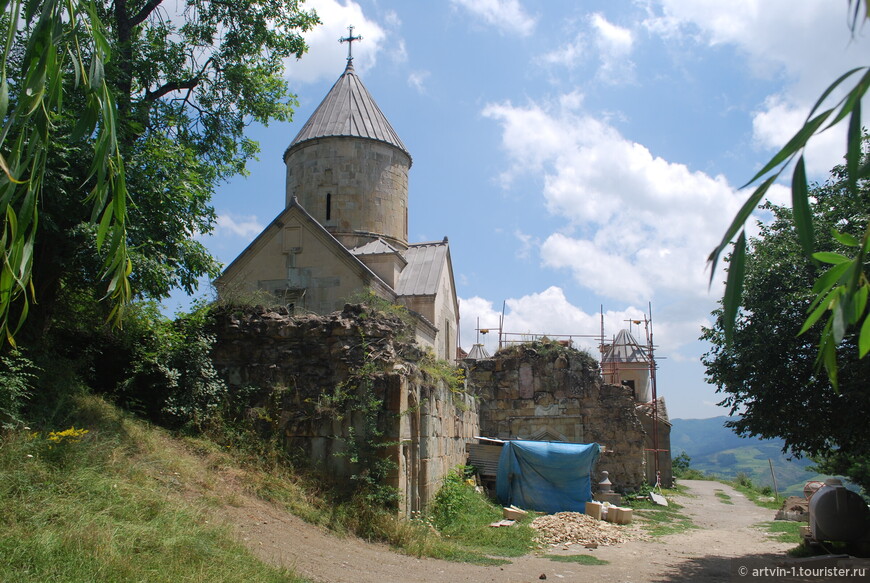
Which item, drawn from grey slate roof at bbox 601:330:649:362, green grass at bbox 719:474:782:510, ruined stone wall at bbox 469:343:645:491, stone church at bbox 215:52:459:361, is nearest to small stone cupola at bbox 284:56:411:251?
stone church at bbox 215:52:459:361

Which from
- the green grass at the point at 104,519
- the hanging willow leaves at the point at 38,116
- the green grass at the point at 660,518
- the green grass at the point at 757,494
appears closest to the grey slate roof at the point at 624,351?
the green grass at the point at 757,494

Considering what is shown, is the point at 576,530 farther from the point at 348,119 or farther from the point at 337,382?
the point at 348,119

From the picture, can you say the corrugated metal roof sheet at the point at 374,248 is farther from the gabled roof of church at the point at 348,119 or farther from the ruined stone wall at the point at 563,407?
the ruined stone wall at the point at 563,407

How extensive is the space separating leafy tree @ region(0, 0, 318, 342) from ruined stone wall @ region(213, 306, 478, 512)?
1.24 m

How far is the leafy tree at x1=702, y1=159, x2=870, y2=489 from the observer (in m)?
7.92

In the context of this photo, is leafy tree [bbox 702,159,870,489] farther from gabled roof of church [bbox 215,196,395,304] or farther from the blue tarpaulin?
gabled roof of church [bbox 215,196,395,304]

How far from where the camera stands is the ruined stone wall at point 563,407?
16.9 metres

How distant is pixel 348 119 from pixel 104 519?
616 inches

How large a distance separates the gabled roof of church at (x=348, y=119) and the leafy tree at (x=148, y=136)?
7503 mm

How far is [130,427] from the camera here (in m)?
7.19

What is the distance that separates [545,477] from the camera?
1227 centimetres

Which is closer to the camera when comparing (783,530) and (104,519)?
(104,519)

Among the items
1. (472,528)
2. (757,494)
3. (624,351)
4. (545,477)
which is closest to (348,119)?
(545,477)

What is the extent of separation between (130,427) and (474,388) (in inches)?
427
